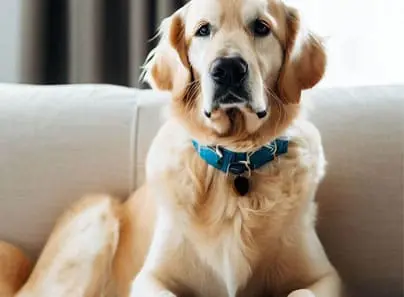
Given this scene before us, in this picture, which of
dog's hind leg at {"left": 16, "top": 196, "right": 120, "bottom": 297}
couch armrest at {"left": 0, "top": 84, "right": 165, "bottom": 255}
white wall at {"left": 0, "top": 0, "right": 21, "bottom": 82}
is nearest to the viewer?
dog's hind leg at {"left": 16, "top": 196, "right": 120, "bottom": 297}

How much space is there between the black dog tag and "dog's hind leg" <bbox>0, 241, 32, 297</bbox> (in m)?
0.53

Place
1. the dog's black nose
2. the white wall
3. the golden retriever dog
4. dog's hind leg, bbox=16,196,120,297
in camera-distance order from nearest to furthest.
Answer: the dog's black nose
the golden retriever dog
dog's hind leg, bbox=16,196,120,297
the white wall

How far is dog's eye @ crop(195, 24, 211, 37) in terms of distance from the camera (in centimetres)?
143

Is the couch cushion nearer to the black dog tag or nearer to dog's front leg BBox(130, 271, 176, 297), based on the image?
the black dog tag

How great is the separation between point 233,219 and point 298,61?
1.06 feet

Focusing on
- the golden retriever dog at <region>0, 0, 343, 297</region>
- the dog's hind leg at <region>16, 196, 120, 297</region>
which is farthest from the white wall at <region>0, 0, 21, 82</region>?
the golden retriever dog at <region>0, 0, 343, 297</region>

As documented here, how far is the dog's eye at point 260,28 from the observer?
4.64ft

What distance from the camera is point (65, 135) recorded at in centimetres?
175

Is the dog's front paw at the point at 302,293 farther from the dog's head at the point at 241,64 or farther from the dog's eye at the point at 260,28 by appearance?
the dog's eye at the point at 260,28

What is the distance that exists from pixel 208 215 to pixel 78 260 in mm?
322

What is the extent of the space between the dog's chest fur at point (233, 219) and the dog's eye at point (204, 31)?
237mm

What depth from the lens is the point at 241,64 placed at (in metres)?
1.33

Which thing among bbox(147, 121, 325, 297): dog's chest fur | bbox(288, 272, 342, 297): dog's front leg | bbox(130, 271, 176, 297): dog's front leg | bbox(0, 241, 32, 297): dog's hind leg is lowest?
bbox(0, 241, 32, 297): dog's hind leg

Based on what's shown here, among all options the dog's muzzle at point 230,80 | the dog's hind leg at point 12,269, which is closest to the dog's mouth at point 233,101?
the dog's muzzle at point 230,80
